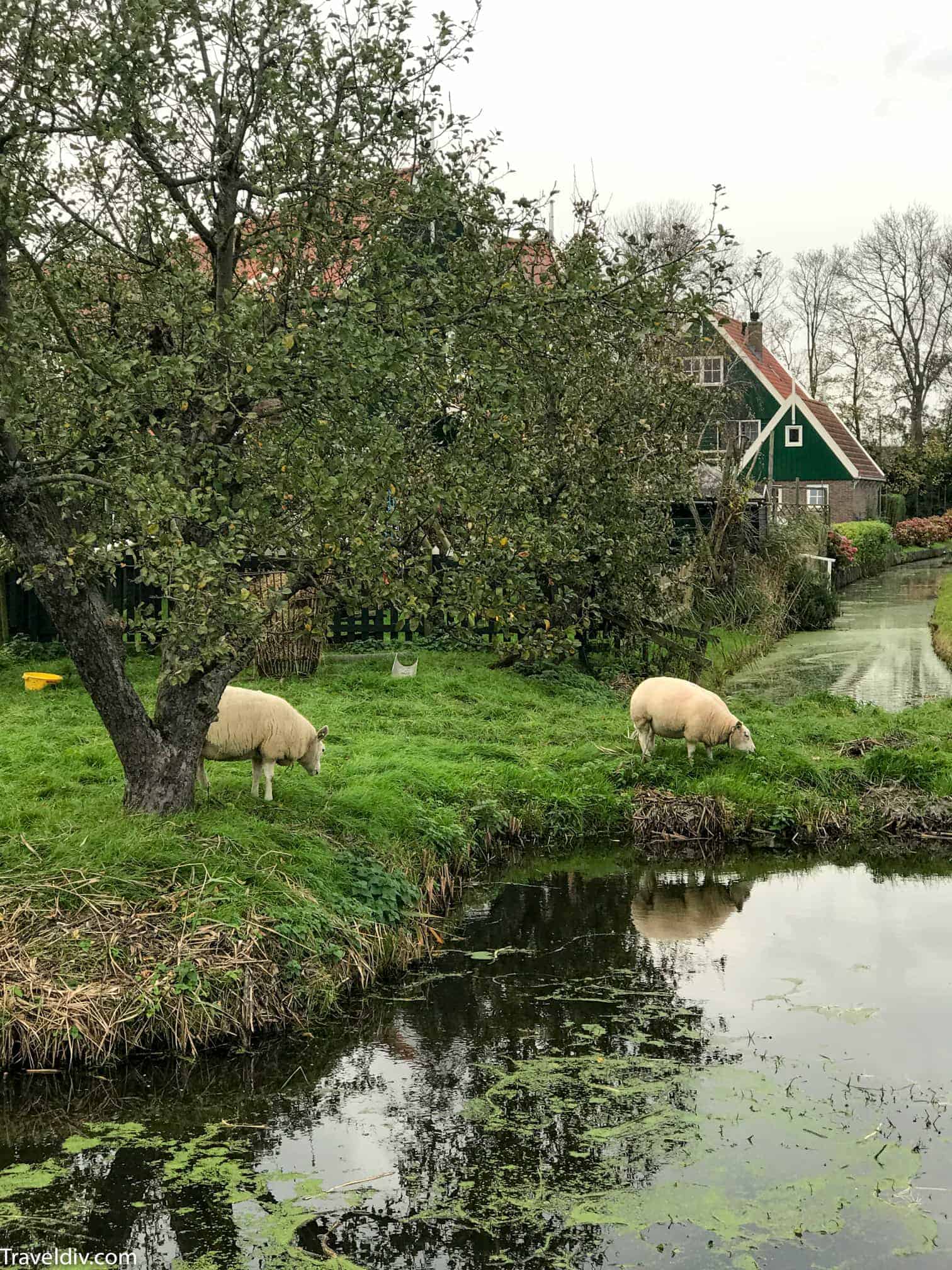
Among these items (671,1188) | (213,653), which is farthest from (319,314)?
(671,1188)

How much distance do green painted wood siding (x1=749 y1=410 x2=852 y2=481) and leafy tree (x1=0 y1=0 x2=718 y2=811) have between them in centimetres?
4347

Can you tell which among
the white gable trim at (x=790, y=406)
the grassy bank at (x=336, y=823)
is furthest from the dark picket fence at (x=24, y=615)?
the white gable trim at (x=790, y=406)

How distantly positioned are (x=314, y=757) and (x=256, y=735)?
90cm

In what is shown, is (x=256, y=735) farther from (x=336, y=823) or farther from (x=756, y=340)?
(x=756, y=340)

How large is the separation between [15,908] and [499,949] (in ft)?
12.5

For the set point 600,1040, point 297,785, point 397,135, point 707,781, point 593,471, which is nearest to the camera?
point 600,1040

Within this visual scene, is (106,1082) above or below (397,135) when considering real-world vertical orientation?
below

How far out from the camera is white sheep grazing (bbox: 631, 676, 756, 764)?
1327 centimetres

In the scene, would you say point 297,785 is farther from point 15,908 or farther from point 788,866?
point 788,866

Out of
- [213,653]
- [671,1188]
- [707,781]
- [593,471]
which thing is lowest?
[671,1188]

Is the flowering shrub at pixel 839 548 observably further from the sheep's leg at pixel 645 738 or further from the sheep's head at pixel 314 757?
the sheep's head at pixel 314 757

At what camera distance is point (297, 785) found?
1131 cm

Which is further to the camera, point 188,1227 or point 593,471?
point 593,471

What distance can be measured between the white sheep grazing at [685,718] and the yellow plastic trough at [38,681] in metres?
7.72
